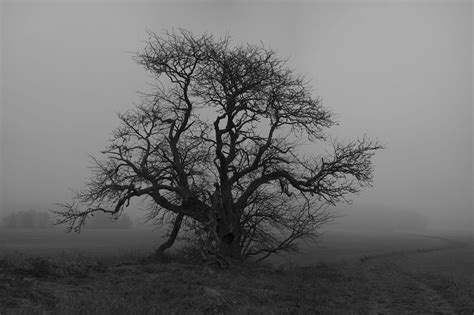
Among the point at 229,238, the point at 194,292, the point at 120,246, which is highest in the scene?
the point at 229,238

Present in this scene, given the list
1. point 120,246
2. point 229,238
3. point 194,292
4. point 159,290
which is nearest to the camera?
point 194,292

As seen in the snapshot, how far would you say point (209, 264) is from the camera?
50.8ft

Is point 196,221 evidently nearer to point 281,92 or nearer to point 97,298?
point 281,92

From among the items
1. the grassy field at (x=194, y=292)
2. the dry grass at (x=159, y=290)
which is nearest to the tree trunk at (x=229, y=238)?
the grassy field at (x=194, y=292)

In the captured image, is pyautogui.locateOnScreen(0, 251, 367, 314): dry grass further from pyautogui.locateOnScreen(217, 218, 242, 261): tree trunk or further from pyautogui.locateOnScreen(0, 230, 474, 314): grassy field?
pyautogui.locateOnScreen(217, 218, 242, 261): tree trunk

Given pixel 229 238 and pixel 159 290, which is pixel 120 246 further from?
pixel 159 290

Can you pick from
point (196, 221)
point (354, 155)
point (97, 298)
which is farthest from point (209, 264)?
point (354, 155)

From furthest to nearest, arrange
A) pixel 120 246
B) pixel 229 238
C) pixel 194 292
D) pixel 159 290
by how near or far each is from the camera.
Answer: pixel 120 246 < pixel 229 238 < pixel 159 290 < pixel 194 292

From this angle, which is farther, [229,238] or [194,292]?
[229,238]

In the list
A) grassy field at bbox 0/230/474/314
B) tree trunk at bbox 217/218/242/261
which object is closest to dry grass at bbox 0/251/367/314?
grassy field at bbox 0/230/474/314

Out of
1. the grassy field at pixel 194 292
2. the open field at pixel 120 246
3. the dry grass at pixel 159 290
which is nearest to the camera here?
the dry grass at pixel 159 290

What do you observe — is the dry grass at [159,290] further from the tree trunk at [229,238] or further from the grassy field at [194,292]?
the tree trunk at [229,238]

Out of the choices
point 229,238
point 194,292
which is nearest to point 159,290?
point 194,292

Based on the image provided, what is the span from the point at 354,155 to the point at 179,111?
8619mm
